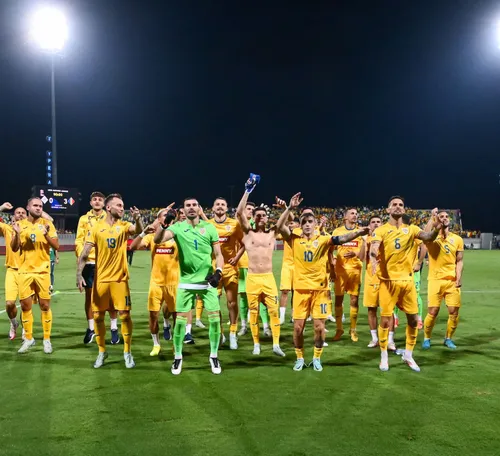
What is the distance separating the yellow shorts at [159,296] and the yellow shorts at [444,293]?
4.15 metres

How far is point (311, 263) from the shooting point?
6727 mm

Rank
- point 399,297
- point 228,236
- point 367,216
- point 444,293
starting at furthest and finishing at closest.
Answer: point 367,216 → point 228,236 → point 444,293 → point 399,297

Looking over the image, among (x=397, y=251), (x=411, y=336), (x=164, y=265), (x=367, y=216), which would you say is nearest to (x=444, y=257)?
(x=397, y=251)

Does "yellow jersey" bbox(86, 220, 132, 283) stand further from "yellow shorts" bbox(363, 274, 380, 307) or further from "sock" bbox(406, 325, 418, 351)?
"sock" bbox(406, 325, 418, 351)

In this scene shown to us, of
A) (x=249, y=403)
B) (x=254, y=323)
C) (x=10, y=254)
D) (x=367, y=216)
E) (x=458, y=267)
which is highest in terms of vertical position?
Result: (x=367, y=216)

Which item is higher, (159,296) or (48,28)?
(48,28)

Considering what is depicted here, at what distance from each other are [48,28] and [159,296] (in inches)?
1355

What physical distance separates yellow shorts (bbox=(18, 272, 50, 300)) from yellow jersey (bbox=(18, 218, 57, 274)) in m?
0.08

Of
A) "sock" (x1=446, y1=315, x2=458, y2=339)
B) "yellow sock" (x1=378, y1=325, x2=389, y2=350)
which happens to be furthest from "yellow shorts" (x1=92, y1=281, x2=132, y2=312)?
"sock" (x1=446, y1=315, x2=458, y2=339)

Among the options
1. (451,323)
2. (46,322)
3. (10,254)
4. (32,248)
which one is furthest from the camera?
(10,254)

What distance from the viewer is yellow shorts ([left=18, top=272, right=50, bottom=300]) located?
24.6 ft

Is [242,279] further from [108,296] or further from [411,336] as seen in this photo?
[411,336]

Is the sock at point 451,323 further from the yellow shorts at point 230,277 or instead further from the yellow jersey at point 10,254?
the yellow jersey at point 10,254

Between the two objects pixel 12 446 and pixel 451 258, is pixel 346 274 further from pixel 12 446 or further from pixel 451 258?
pixel 12 446
